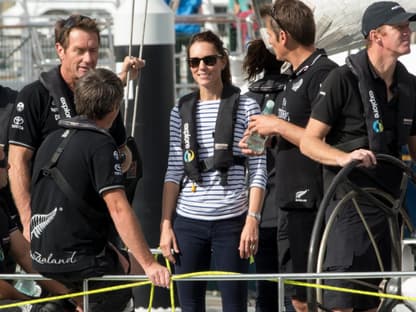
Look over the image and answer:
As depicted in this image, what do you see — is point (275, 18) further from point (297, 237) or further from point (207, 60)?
point (297, 237)

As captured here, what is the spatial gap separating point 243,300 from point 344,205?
0.89 metres

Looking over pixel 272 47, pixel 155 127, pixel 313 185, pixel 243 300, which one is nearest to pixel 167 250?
pixel 243 300

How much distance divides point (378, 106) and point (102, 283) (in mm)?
1568

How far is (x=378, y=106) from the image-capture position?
5.66m

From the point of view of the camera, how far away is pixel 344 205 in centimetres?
562

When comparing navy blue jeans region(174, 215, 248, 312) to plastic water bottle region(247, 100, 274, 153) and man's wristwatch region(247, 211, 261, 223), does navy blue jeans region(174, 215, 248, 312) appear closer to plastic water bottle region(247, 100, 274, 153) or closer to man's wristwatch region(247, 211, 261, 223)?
man's wristwatch region(247, 211, 261, 223)

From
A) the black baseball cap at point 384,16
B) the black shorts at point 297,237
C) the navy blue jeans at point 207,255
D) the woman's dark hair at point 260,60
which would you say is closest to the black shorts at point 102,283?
the navy blue jeans at point 207,255

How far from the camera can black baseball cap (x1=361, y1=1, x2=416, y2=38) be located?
18.8 feet

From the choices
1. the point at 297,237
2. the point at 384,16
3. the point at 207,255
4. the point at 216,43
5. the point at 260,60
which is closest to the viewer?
the point at 384,16

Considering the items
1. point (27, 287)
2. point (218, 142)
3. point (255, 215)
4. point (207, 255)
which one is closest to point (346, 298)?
point (255, 215)

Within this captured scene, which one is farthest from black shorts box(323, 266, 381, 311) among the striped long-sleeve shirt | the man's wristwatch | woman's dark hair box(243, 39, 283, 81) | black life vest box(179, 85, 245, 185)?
woman's dark hair box(243, 39, 283, 81)

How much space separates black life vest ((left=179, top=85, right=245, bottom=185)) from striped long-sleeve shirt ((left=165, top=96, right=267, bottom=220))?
0.03 m

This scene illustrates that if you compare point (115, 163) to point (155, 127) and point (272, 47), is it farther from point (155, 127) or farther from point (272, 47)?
point (155, 127)

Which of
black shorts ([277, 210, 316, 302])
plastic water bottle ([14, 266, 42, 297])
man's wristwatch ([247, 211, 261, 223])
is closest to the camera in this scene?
black shorts ([277, 210, 316, 302])
